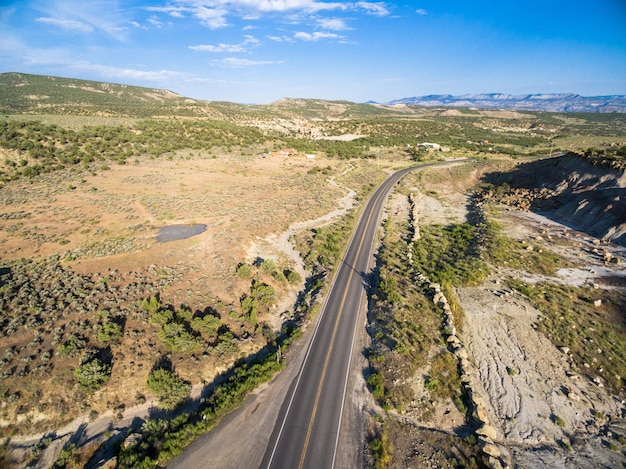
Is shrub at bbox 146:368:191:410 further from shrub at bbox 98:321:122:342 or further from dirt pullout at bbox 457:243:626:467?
dirt pullout at bbox 457:243:626:467

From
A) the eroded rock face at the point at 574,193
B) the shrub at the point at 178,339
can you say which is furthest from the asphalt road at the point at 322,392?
the eroded rock face at the point at 574,193

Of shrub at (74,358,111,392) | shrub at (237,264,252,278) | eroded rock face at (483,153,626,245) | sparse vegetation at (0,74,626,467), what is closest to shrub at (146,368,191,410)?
sparse vegetation at (0,74,626,467)

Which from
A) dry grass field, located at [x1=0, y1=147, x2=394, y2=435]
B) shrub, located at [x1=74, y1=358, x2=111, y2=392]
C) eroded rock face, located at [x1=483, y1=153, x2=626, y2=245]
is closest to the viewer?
shrub, located at [x1=74, y1=358, x2=111, y2=392]

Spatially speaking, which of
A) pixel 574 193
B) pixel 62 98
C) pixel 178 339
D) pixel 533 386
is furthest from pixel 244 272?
pixel 62 98

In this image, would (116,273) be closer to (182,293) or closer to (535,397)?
(182,293)

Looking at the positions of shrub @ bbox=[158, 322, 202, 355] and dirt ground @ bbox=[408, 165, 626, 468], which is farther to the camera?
shrub @ bbox=[158, 322, 202, 355]

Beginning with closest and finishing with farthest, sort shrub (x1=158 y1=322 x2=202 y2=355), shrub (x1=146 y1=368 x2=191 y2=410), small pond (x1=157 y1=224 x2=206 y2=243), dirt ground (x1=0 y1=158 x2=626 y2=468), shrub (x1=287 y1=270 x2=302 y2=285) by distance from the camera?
dirt ground (x1=0 y1=158 x2=626 y2=468), shrub (x1=146 y1=368 x2=191 y2=410), shrub (x1=158 y1=322 x2=202 y2=355), shrub (x1=287 y1=270 x2=302 y2=285), small pond (x1=157 y1=224 x2=206 y2=243)

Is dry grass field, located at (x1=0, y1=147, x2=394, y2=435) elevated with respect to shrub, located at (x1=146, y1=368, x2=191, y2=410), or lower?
elevated
